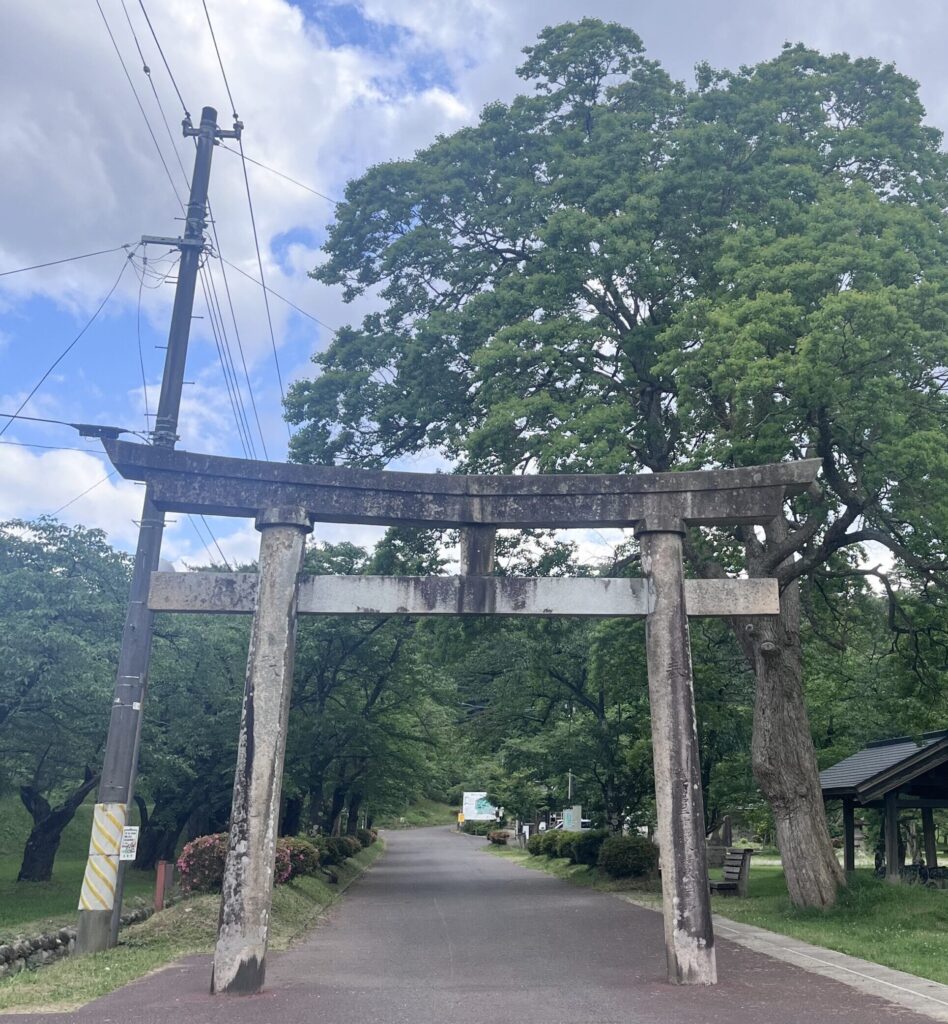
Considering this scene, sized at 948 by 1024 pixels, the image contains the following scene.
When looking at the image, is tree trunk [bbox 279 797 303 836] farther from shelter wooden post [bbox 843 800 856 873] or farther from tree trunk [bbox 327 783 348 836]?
shelter wooden post [bbox 843 800 856 873]

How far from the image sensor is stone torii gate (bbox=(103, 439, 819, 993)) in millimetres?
9805

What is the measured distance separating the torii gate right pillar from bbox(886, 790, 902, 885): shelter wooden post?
12.2m

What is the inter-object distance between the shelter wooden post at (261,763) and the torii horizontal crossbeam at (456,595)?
0.29 metres

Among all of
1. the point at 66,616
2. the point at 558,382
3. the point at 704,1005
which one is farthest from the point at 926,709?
the point at 66,616

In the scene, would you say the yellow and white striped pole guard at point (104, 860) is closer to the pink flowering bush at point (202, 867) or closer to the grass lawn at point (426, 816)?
the pink flowering bush at point (202, 867)

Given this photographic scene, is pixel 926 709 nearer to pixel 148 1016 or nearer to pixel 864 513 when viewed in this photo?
pixel 864 513

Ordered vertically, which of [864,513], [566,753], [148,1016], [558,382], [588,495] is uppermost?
[558,382]

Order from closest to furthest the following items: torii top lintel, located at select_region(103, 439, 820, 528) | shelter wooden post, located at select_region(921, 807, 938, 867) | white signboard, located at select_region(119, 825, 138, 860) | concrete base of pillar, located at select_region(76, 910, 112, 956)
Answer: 1. torii top lintel, located at select_region(103, 439, 820, 528)
2. concrete base of pillar, located at select_region(76, 910, 112, 956)
3. white signboard, located at select_region(119, 825, 138, 860)
4. shelter wooden post, located at select_region(921, 807, 938, 867)

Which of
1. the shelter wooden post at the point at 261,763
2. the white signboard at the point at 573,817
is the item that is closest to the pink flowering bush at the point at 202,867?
the shelter wooden post at the point at 261,763

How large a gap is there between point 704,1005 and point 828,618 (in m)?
15.6

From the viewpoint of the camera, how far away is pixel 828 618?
2286 centimetres

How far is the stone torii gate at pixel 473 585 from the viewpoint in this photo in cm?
980

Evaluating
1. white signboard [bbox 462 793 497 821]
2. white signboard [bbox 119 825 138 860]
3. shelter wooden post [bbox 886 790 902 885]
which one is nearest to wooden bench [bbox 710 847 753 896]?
shelter wooden post [bbox 886 790 902 885]

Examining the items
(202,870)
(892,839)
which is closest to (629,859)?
(892,839)
